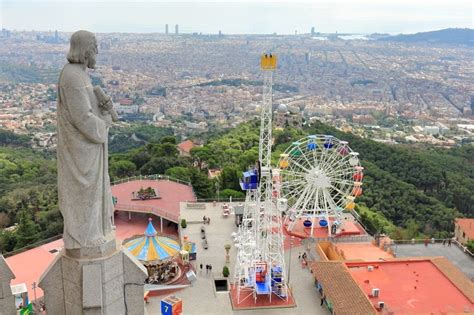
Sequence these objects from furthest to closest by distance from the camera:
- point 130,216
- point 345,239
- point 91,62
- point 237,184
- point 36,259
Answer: point 237,184, point 130,216, point 345,239, point 36,259, point 91,62

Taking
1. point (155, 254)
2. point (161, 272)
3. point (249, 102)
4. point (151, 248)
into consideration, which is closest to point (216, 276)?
point (161, 272)

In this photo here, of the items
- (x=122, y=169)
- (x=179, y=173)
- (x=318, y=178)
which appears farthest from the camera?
(x=122, y=169)

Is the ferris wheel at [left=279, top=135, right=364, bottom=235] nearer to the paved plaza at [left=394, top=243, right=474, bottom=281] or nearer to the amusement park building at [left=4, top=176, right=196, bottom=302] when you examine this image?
the paved plaza at [left=394, top=243, right=474, bottom=281]

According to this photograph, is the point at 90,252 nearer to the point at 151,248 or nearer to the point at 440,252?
the point at 151,248

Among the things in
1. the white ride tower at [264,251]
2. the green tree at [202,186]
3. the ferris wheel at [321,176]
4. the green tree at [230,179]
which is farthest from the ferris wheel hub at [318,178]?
the green tree at [202,186]

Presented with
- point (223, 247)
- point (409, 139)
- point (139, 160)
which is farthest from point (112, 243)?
point (409, 139)

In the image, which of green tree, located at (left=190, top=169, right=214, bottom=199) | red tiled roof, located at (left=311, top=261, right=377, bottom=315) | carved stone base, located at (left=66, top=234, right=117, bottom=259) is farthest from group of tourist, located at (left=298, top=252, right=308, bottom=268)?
carved stone base, located at (left=66, top=234, right=117, bottom=259)
